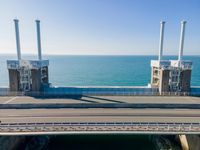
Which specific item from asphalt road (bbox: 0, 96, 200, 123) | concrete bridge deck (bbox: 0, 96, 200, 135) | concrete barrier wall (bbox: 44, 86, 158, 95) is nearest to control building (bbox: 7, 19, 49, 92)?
concrete barrier wall (bbox: 44, 86, 158, 95)

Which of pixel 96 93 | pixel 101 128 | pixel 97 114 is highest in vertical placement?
pixel 96 93

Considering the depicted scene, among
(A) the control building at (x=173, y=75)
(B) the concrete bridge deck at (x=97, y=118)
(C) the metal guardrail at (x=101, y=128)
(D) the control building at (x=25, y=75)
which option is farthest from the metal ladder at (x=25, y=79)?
(A) the control building at (x=173, y=75)

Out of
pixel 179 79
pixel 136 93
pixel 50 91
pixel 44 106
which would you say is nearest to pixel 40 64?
pixel 50 91

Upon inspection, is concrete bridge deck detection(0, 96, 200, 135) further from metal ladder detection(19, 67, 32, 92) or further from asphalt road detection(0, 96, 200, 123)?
metal ladder detection(19, 67, 32, 92)

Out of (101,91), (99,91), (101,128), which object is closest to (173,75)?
(101,91)

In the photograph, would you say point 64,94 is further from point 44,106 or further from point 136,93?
point 136,93

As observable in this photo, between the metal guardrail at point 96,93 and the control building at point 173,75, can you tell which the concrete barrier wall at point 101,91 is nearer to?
the metal guardrail at point 96,93

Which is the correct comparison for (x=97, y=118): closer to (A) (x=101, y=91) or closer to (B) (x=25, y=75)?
(A) (x=101, y=91)

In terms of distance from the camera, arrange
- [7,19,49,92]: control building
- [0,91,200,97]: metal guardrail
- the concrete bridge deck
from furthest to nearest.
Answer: [7,19,49,92]: control building
[0,91,200,97]: metal guardrail
the concrete bridge deck
